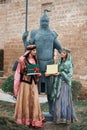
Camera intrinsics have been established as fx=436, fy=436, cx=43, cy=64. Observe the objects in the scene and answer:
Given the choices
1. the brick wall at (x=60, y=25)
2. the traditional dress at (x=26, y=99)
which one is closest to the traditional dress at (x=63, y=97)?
the traditional dress at (x=26, y=99)

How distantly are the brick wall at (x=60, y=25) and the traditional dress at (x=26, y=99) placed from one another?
9020 mm

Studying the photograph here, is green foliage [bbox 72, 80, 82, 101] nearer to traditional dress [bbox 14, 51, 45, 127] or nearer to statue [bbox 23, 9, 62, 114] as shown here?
statue [bbox 23, 9, 62, 114]

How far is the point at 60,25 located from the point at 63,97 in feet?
32.2

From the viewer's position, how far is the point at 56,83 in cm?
698

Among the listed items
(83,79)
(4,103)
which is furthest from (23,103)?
(83,79)

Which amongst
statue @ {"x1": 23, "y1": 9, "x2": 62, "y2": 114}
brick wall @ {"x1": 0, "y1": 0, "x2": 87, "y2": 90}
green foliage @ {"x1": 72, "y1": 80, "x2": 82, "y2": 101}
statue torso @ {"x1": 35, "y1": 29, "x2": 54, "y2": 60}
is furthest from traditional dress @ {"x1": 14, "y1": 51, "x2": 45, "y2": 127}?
brick wall @ {"x1": 0, "y1": 0, "x2": 87, "y2": 90}

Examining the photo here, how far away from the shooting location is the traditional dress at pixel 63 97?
6.95 meters

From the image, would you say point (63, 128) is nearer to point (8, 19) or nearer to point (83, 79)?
point (83, 79)

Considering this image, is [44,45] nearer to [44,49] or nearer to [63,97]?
[44,49]

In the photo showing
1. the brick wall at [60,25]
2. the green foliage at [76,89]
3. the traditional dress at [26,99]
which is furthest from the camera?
the brick wall at [60,25]

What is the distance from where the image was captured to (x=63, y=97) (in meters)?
7.01

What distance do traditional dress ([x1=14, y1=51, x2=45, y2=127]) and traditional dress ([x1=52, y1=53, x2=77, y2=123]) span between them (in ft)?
1.04

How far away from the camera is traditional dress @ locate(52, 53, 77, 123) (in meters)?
6.95

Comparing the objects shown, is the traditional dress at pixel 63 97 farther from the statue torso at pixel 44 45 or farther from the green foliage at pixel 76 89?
the green foliage at pixel 76 89
